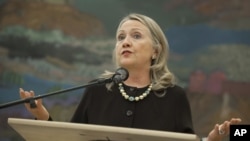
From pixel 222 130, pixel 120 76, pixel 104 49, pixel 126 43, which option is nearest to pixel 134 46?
pixel 126 43

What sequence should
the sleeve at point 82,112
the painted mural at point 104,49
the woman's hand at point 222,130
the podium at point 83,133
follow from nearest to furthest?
the podium at point 83,133 < the woman's hand at point 222,130 < the sleeve at point 82,112 < the painted mural at point 104,49

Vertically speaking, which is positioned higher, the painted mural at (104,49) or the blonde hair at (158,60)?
the painted mural at (104,49)

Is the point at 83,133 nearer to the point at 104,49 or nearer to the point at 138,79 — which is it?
the point at 138,79

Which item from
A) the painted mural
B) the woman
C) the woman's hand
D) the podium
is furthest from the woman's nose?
the painted mural

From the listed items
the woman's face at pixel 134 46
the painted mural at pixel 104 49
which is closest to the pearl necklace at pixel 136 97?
the woman's face at pixel 134 46

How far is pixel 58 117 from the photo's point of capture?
5.41 meters

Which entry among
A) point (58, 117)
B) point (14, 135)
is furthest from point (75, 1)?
point (14, 135)

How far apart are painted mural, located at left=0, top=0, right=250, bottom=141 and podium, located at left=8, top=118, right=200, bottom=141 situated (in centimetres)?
346

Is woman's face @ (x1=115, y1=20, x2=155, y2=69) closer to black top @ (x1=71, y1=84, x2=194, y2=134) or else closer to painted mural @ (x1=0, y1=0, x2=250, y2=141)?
black top @ (x1=71, y1=84, x2=194, y2=134)

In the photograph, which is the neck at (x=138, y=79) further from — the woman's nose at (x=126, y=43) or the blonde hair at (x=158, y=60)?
the woman's nose at (x=126, y=43)

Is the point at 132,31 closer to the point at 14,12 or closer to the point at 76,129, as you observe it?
the point at 76,129

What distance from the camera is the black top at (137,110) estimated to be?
2.59 metres

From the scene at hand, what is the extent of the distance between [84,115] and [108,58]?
2.90 meters

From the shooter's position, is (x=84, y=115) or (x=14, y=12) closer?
(x=84, y=115)
